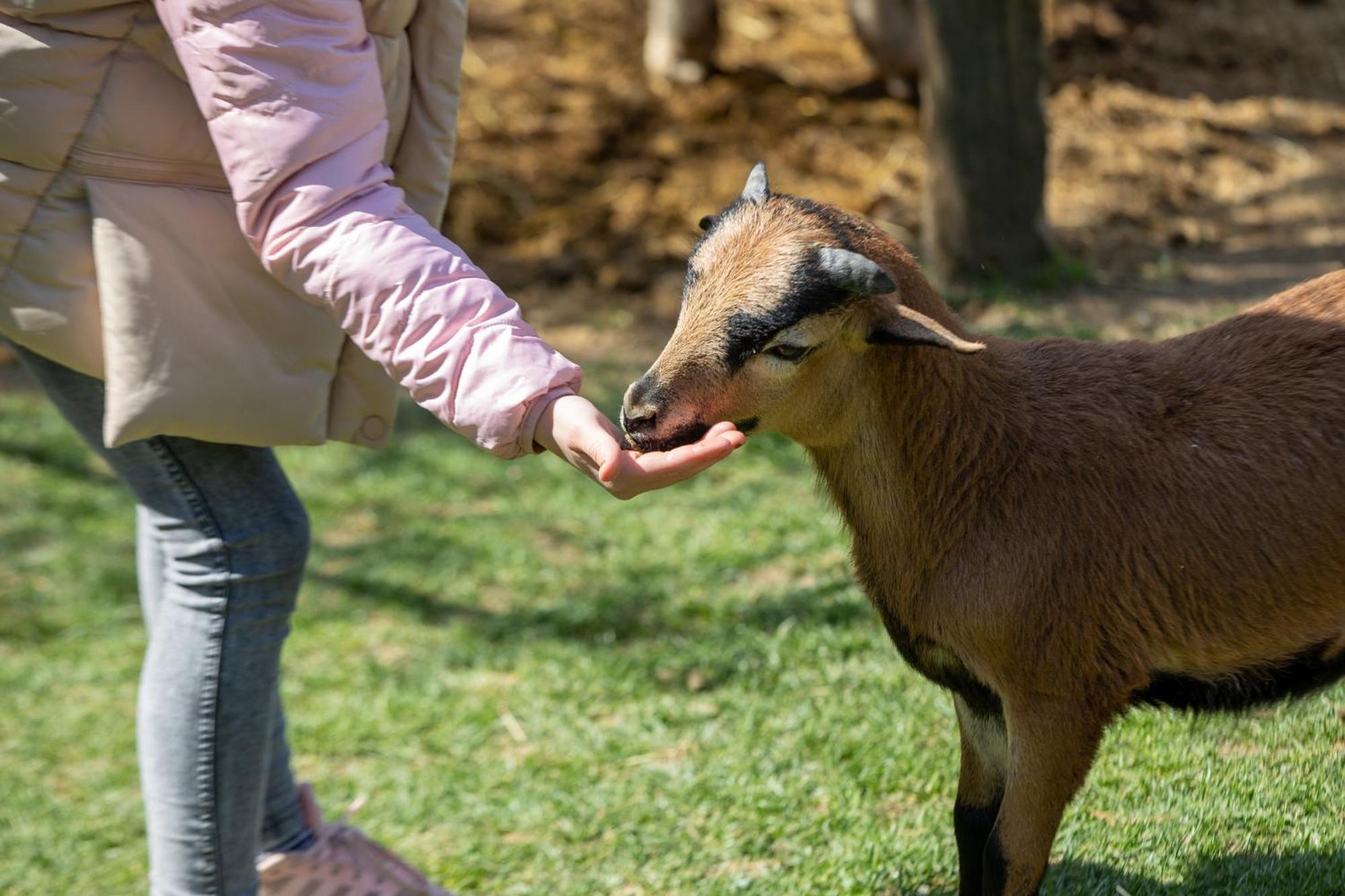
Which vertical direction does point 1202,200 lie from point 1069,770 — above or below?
below

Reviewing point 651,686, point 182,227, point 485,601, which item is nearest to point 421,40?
point 182,227

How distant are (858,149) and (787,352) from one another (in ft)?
24.2

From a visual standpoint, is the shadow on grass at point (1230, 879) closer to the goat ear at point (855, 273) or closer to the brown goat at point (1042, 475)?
the brown goat at point (1042, 475)

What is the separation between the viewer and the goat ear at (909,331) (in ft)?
9.34

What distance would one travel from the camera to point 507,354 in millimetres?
2475

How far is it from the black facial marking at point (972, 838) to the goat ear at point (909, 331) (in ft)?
3.78

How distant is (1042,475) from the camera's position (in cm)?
305

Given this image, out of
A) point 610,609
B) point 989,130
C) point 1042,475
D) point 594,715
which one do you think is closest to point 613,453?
point 1042,475

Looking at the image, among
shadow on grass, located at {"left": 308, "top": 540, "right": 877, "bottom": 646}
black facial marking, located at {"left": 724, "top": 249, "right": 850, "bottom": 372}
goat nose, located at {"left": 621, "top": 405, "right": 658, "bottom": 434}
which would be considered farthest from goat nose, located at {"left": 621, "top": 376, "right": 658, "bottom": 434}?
shadow on grass, located at {"left": 308, "top": 540, "right": 877, "bottom": 646}

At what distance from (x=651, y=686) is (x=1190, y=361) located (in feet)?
8.90

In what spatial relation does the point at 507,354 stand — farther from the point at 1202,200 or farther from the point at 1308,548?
the point at 1202,200

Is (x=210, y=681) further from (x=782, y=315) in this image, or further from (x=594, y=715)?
(x=594, y=715)

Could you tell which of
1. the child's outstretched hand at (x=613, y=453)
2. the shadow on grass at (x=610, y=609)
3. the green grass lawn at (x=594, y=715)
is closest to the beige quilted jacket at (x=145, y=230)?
the child's outstretched hand at (x=613, y=453)

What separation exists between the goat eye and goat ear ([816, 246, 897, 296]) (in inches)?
6.7
